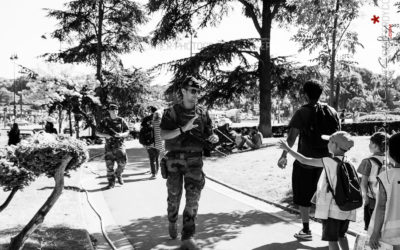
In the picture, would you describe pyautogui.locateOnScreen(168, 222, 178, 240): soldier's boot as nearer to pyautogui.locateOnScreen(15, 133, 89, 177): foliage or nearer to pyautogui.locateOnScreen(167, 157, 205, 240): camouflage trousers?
pyautogui.locateOnScreen(167, 157, 205, 240): camouflage trousers

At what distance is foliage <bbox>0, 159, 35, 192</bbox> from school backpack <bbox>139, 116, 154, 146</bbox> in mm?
6714

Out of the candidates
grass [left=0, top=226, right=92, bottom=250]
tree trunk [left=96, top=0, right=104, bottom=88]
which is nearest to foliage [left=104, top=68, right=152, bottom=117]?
tree trunk [left=96, top=0, right=104, bottom=88]

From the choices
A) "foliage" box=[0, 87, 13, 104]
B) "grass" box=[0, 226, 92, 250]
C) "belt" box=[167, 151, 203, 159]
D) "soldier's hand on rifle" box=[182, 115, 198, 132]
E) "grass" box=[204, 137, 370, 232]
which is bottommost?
"grass" box=[204, 137, 370, 232]

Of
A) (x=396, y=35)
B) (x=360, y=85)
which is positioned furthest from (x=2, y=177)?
(x=360, y=85)

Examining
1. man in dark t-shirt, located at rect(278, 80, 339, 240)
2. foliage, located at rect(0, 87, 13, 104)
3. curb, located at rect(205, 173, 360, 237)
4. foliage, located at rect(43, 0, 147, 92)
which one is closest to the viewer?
man in dark t-shirt, located at rect(278, 80, 339, 240)

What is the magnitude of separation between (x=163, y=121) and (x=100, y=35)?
26.7m

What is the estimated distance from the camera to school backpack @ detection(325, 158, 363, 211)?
411 cm

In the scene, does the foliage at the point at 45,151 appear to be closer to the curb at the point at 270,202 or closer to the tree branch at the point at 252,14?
the curb at the point at 270,202

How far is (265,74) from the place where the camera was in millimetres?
22578

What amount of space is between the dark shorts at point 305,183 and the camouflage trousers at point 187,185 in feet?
4.18

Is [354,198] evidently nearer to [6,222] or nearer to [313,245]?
[313,245]

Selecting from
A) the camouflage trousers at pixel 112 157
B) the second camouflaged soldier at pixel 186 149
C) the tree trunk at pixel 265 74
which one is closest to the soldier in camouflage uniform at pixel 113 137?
the camouflage trousers at pixel 112 157

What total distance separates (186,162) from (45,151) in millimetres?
1665

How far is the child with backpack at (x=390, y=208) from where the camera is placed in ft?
11.0
